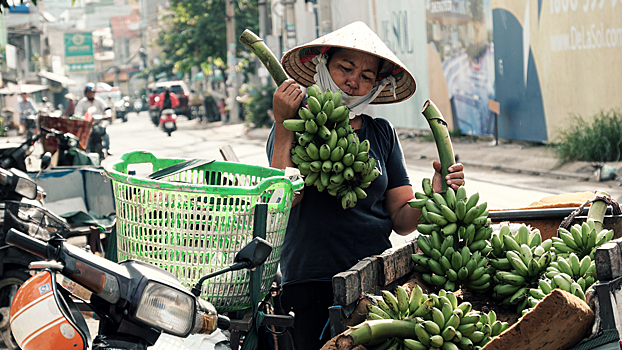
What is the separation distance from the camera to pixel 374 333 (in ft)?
6.29

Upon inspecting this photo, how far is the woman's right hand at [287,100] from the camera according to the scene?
234 cm

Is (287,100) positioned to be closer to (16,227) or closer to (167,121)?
(16,227)

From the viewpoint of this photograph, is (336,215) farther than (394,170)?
No

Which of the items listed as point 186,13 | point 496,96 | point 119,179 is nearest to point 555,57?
point 496,96

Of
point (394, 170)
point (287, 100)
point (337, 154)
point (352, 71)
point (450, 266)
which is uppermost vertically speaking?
point (352, 71)

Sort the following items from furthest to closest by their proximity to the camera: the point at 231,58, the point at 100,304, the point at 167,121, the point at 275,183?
the point at 231,58 → the point at 167,121 → the point at 275,183 → the point at 100,304

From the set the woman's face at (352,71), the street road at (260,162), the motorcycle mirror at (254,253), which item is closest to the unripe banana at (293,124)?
the woman's face at (352,71)

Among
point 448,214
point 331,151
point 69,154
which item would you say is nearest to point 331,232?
point 331,151

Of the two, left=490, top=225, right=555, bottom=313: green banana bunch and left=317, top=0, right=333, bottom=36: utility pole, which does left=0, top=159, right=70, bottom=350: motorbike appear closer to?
left=490, top=225, right=555, bottom=313: green banana bunch

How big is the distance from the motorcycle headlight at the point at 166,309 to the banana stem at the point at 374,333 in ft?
1.53

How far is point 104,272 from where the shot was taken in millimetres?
1781

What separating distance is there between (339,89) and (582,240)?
1.18 meters

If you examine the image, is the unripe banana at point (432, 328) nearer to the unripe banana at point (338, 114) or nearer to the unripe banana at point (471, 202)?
the unripe banana at point (471, 202)

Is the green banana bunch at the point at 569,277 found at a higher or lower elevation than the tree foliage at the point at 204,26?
lower
